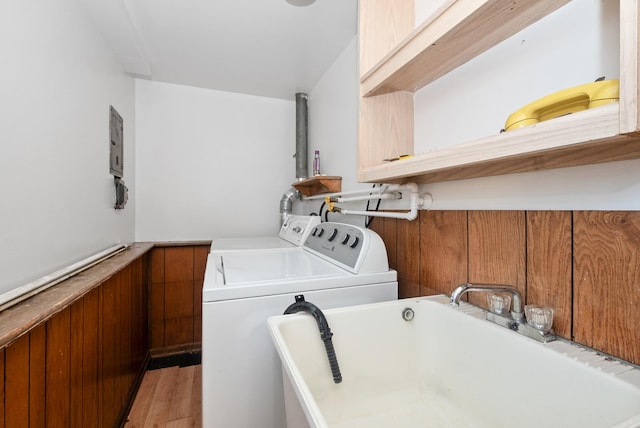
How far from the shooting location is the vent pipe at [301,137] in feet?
9.00

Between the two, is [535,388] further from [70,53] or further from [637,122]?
[70,53]

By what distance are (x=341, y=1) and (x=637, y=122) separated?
160 cm

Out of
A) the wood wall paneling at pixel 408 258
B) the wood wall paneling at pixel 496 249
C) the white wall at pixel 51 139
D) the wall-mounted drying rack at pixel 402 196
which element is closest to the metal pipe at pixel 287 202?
the wall-mounted drying rack at pixel 402 196

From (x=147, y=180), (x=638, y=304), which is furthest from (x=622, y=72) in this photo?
(x=147, y=180)

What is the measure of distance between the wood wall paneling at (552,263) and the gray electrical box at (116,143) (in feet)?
7.57

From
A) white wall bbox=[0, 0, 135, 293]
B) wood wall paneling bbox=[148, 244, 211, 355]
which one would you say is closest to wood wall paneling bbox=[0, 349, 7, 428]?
white wall bbox=[0, 0, 135, 293]

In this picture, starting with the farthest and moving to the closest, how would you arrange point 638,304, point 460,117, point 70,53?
1. point 70,53
2. point 460,117
3. point 638,304

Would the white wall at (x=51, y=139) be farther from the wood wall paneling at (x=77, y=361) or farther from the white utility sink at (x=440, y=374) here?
the white utility sink at (x=440, y=374)

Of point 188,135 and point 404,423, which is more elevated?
point 188,135

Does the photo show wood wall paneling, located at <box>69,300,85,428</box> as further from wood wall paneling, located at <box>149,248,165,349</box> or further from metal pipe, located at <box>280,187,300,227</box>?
metal pipe, located at <box>280,187,300,227</box>

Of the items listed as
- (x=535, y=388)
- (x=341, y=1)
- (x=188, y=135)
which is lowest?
(x=535, y=388)

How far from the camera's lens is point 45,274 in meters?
1.13

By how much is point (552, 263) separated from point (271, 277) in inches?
36.3

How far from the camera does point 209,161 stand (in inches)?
110
